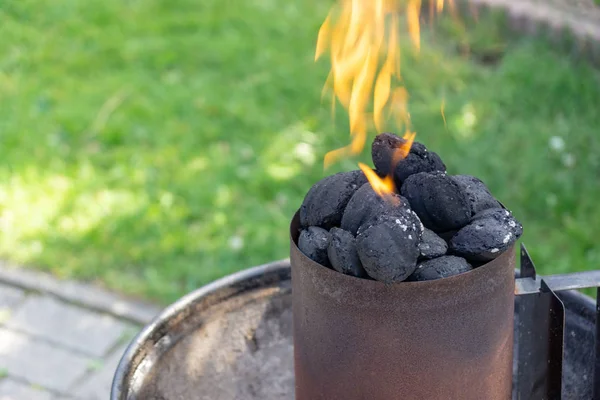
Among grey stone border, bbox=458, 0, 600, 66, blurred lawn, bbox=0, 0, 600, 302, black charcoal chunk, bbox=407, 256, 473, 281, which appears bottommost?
blurred lawn, bbox=0, 0, 600, 302

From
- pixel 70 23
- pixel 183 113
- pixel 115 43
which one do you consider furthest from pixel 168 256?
pixel 70 23

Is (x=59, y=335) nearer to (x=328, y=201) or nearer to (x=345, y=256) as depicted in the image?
(x=328, y=201)

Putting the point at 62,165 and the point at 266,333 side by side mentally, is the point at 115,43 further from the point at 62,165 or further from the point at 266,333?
the point at 266,333

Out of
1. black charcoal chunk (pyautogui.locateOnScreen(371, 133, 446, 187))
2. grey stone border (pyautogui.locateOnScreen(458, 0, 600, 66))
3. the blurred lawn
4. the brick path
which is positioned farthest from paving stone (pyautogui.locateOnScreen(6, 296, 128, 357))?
grey stone border (pyautogui.locateOnScreen(458, 0, 600, 66))

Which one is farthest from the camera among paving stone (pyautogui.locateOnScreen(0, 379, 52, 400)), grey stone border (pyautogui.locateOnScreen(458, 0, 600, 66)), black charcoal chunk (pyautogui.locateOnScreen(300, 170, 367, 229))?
grey stone border (pyautogui.locateOnScreen(458, 0, 600, 66))

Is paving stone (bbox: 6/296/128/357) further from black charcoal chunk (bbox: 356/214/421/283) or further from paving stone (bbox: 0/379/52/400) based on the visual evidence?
black charcoal chunk (bbox: 356/214/421/283)

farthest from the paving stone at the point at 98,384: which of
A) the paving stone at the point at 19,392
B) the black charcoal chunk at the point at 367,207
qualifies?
the black charcoal chunk at the point at 367,207

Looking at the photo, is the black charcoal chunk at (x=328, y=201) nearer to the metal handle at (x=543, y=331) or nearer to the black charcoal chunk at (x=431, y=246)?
the black charcoal chunk at (x=431, y=246)
